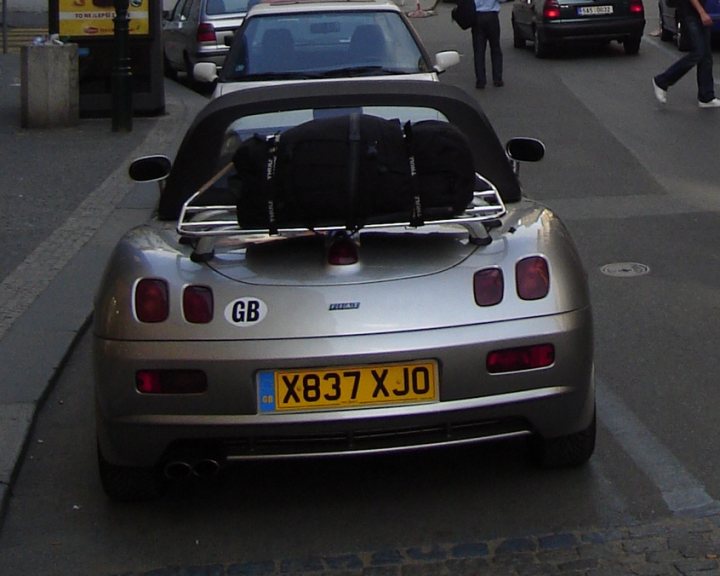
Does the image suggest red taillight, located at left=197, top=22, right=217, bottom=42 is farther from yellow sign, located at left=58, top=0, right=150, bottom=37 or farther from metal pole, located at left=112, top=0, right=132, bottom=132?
metal pole, located at left=112, top=0, right=132, bottom=132

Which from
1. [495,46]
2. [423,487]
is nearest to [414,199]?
[423,487]

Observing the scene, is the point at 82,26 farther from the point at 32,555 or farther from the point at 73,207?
the point at 32,555

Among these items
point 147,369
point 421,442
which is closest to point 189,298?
point 147,369

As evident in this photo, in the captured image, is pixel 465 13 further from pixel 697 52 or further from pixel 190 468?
pixel 190 468

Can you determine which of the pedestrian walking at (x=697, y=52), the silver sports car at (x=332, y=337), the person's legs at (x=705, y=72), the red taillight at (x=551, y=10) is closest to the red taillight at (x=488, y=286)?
the silver sports car at (x=332, y=337)

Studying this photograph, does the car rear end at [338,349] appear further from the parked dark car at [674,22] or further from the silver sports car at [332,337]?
the parked dark car at [674,22]

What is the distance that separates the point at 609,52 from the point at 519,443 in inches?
708

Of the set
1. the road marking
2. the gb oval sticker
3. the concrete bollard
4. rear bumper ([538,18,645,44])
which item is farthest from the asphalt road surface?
rear bumper ([538,18,645,44])

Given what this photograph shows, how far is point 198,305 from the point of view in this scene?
182 inches

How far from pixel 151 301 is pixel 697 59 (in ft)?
40.2

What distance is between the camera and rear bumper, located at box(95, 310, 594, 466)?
4.52 m

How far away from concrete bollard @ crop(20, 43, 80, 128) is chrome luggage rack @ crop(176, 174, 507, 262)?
400 inches

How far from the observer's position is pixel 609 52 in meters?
22.6

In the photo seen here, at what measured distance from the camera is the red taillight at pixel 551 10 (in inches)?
859
